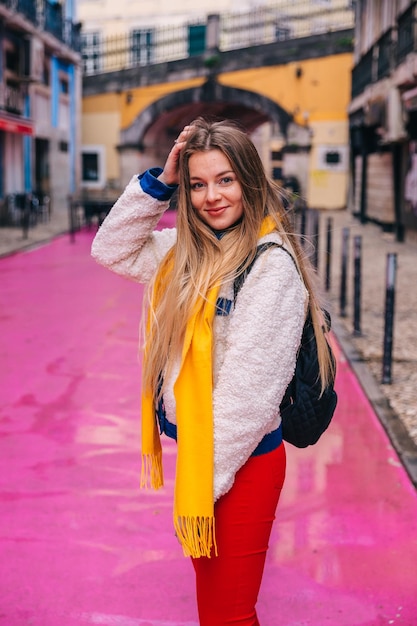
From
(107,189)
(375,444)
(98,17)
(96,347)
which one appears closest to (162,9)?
(98,17)

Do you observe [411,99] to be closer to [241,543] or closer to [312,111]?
[241,543]

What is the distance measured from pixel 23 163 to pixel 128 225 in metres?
23.3

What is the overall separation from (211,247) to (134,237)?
312 millimetres

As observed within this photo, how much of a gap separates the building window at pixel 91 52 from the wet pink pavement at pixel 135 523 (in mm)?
31377

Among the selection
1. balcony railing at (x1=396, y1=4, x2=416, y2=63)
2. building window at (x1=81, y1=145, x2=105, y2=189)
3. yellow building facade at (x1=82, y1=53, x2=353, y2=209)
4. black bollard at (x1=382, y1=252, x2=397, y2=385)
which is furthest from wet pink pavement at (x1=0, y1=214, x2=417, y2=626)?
building window at (x1=81, y1=145, x2=105, y2=189)

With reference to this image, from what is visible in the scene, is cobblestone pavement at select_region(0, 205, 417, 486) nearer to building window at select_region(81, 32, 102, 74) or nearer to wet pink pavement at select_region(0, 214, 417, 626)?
wet pink pavement at select_region(0, 214, 417, 626)

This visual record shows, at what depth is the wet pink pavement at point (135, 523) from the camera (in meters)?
3.02

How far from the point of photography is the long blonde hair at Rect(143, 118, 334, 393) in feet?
6.82

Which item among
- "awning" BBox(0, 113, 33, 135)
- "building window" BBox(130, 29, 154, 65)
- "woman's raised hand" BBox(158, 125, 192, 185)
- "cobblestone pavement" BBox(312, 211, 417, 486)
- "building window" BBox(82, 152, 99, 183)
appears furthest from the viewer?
"building window" BBox(130, 29, 154, 65)

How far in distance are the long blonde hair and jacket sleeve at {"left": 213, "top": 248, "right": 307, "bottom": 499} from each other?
0.34 feet

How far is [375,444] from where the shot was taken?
4.76m

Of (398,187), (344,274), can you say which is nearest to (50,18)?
(398,187)

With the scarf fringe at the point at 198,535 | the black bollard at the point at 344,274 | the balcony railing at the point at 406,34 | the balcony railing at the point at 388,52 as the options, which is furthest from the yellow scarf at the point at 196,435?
the balcony railing at the point at 406,34

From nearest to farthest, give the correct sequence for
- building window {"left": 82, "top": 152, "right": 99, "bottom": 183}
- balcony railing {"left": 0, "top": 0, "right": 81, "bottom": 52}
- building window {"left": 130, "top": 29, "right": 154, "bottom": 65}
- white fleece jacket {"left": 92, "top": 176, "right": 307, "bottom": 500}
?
1. white fleece jacket {"left": 92, "top": 176, "right": 307, "bottom": 500}
2. balcony railing {"left": 0, "top": 0, "right": 81, "bottom": 52}
3. building window {"left": 82, "top": 152, "right": 99, "bottom": 183}
4. building window {"left": 130, "top": 29, "right": 154, "bottom": 65}
